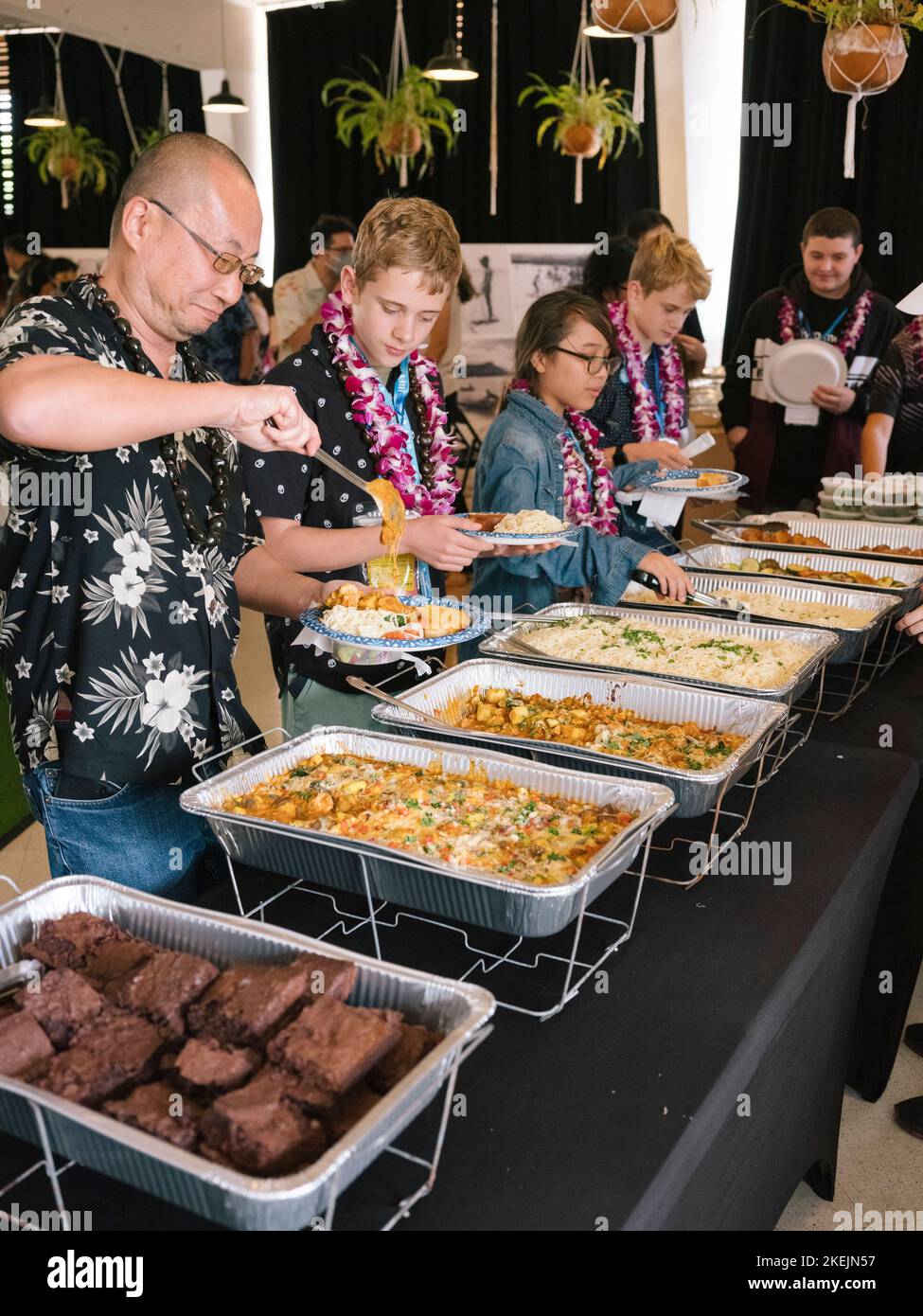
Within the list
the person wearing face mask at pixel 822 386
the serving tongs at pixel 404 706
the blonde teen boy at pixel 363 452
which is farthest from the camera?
the person wearing face mask at pixel 822 386

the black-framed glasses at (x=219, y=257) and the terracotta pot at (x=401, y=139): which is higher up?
the terracotta pot at (x=401, y=139)

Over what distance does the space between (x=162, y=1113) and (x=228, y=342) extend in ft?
20.9

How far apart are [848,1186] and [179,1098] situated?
4.94ft

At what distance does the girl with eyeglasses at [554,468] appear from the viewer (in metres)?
2.45

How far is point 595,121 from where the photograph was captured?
23.6 ft

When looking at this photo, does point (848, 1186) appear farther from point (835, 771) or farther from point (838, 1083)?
point (835, 771)

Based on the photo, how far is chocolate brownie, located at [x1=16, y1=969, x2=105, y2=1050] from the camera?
95 cm

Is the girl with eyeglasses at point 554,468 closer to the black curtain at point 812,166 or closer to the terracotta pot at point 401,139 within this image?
the black curtain at point 812,166

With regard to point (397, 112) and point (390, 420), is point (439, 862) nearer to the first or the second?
point (390, 420)

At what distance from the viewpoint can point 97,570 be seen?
4.81ft

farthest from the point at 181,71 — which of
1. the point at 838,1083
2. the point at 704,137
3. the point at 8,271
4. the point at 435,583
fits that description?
the point at 838,1083

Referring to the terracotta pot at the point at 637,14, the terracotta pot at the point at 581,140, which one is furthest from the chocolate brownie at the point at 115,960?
the terracotta pot at the point at 581,140

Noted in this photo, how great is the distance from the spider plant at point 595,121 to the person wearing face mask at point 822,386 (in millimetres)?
2899

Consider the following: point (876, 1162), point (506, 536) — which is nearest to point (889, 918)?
point (876, 1162)
